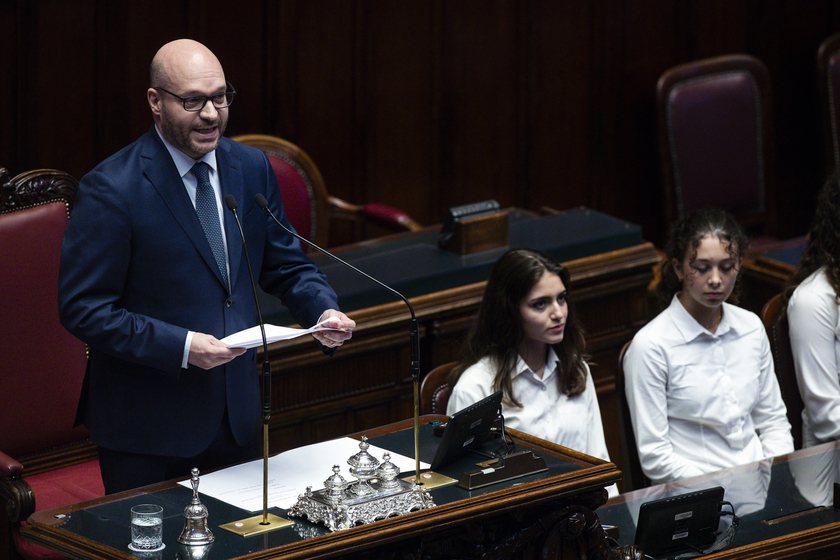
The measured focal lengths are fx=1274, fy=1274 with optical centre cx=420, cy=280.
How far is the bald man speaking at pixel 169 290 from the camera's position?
248 centimetres

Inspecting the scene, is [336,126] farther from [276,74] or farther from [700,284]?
[700,284]

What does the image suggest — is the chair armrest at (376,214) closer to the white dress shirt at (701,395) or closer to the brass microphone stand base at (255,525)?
the white dress shirt at (701,395)

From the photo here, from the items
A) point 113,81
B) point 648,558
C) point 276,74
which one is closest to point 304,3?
point 276,74

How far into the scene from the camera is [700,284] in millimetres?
3338

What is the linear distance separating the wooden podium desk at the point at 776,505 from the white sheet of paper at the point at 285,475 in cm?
60

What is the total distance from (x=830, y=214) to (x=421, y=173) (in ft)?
6.34

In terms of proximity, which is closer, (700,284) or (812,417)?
(700,284)

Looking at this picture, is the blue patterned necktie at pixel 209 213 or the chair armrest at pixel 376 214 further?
the chair armrest at pixel 376 214

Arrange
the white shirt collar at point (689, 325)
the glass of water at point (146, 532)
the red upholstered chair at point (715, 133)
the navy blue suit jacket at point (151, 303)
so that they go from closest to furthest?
the glass of water at point (146, 532) → the navy blue suit jacket at point (151, 303) → the white shirt collar at point (689, 325) → the red upholstered chair at point (715, 133)

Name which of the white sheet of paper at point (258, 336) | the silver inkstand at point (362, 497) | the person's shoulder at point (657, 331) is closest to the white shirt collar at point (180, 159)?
the white sheet of paper at point (258, 336)

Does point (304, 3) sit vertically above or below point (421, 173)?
above

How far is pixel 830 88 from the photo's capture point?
5559 mm

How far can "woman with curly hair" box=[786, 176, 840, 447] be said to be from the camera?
3551 millimetres

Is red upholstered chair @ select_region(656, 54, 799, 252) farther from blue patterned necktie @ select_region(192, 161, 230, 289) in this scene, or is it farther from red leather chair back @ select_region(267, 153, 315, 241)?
blue patterned necktie @ select_region(192, 161, 230, 289)
